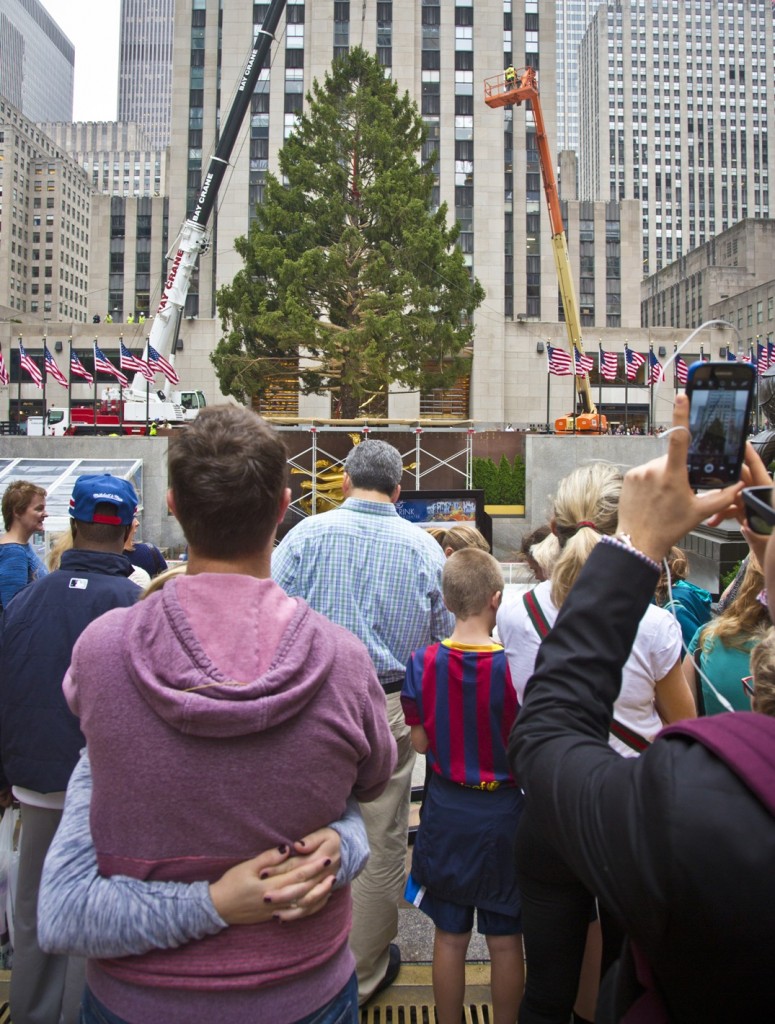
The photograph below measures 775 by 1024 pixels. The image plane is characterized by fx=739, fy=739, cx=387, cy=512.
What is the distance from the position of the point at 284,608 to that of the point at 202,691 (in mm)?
272

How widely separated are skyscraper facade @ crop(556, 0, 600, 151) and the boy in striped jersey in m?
206

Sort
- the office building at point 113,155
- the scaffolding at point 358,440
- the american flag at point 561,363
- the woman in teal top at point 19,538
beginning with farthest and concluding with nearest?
the office building at point 113,155
the american flag at point 561,363
the scaffolding at point 358,440
the woman in teal top at point 19,538

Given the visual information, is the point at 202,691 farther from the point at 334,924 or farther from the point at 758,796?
the point at 758,796

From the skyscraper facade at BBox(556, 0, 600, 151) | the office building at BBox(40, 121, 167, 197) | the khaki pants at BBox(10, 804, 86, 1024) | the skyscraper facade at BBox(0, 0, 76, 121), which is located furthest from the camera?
the skyscraper facade at BBox(556, 0, 600, 151)

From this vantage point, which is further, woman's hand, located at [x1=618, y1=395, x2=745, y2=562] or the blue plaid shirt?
the blue plaid shirt

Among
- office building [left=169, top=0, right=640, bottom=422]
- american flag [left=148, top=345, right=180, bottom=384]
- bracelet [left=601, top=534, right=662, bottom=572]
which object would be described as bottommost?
bracelet [left=601, top=534, right=662, bottom=572]

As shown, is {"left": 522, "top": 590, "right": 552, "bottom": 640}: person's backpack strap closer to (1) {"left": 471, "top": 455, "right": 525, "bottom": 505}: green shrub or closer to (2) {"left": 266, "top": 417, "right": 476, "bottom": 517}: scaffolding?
(2) {"left": 266, "top": 417, "right": 476, "bottom": 517}: scaffolding

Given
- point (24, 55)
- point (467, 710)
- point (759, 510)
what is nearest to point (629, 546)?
point (759, 510)

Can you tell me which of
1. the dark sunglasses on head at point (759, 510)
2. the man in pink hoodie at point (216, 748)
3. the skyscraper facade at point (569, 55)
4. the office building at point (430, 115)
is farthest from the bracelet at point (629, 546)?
the skyscraper facade at point (569, 55)

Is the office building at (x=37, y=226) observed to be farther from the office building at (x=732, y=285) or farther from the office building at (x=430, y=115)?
the office building at (x=732, y=285)

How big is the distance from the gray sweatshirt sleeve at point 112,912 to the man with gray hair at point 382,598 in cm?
191

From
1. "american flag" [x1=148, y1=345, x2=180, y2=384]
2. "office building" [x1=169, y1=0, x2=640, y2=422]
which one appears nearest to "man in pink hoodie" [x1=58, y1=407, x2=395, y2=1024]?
"american flag" [x1=148, y1=345, x2=180, y2=384]

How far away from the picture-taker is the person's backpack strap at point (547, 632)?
2.59 meters

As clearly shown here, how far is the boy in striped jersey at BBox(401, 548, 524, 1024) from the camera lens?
113 inches
